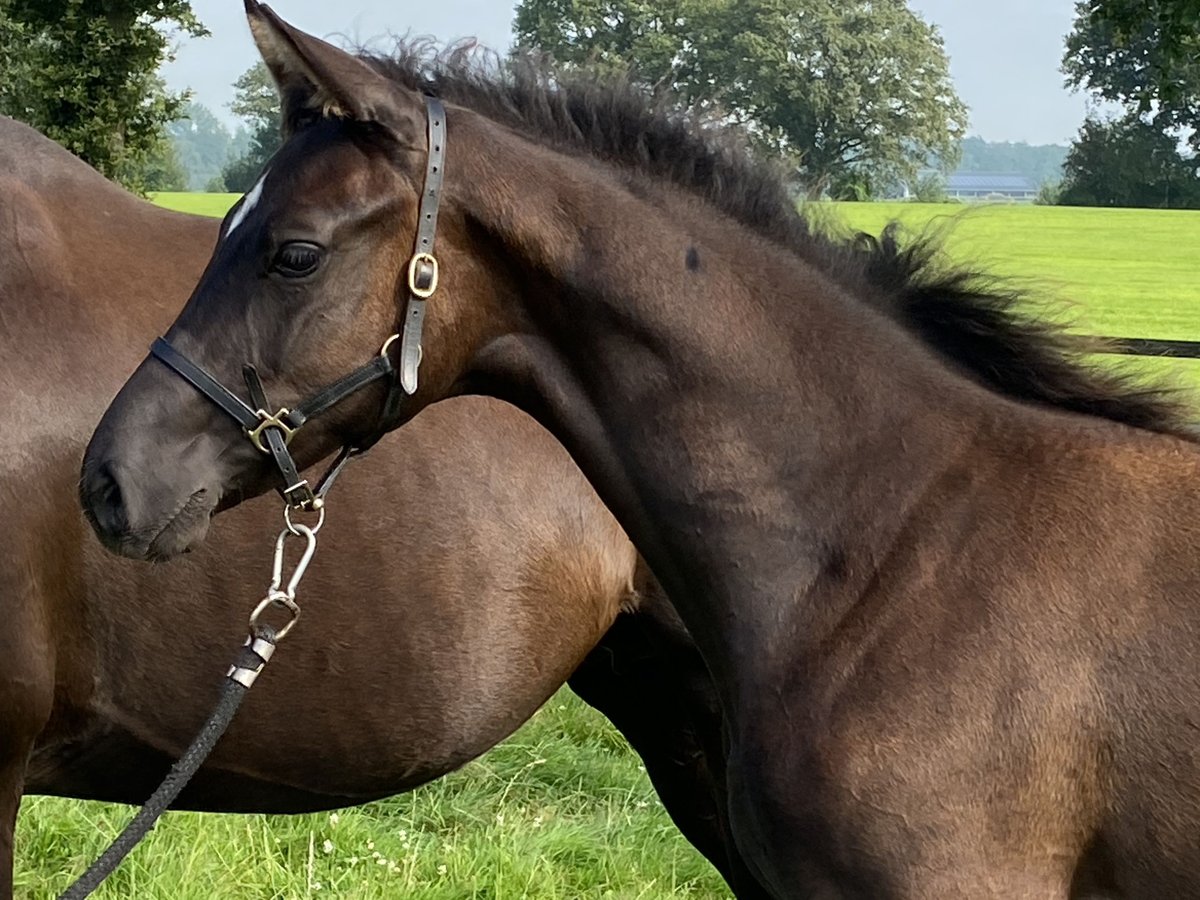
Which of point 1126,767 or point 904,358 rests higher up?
point 904,358

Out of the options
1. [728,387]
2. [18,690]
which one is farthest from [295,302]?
[18,690]

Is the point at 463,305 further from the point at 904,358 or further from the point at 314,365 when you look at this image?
the point at 904,358

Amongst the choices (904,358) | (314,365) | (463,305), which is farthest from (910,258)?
(314,365)

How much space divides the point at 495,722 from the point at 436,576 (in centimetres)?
40

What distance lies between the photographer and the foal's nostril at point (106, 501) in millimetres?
2125

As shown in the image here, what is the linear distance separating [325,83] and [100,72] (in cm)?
1210

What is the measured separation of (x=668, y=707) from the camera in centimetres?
357

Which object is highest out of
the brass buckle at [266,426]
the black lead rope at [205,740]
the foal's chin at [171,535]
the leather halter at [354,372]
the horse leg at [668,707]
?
the leather halter at [354,372]

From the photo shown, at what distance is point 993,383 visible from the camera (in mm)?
2369

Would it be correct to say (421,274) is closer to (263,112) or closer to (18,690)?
(18,690)

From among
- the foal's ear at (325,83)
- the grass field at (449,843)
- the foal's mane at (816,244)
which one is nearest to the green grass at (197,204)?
the grass field at (449,843)

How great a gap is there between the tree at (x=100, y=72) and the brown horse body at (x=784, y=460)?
11.6 meters

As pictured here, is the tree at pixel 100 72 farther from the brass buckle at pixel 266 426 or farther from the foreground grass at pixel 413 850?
the brass buckle at pixel 266 426

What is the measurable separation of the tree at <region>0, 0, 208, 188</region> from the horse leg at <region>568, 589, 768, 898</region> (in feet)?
35.2
